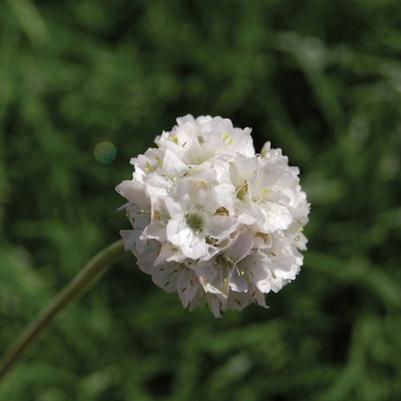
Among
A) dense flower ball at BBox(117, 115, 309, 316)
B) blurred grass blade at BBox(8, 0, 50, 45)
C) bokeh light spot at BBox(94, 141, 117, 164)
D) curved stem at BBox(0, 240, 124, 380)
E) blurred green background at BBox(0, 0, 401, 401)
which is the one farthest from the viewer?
blurred grass blade at BBox(8, 0, 50, 45)

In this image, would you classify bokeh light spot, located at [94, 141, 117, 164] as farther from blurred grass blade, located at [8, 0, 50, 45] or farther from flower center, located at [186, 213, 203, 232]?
flower center, located at [186, 213, 203, 232]

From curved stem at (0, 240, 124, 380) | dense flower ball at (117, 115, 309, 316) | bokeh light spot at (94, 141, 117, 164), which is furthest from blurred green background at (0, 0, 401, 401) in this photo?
dense flower ball at (117, 115, 309, 316)

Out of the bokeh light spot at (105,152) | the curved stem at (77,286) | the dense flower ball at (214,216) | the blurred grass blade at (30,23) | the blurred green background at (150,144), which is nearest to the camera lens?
the dense flower ball at (214,216)


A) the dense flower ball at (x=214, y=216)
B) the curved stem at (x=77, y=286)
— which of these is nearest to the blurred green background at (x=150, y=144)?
the curved stem at (x=77, y=286)

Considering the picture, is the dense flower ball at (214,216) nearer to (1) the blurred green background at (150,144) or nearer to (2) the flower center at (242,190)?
(2) the flower center at (242,190)

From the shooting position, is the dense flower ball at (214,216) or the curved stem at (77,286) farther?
the curved stem at (77,286)

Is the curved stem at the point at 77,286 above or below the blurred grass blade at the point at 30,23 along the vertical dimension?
below

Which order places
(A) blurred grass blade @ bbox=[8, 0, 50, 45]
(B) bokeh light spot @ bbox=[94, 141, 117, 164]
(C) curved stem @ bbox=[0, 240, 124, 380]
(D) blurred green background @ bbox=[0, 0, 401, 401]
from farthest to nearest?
(A) blurred grass blade @ bbox=[8, 0, 50, 45], (B) bokeh light spot @ bbox=[94, 141, 117, 164], (D) blurred green background @ bbox=[0, 0, 401, 401], (C) curved stem @ bbox=[0, 240, 124, 380]
